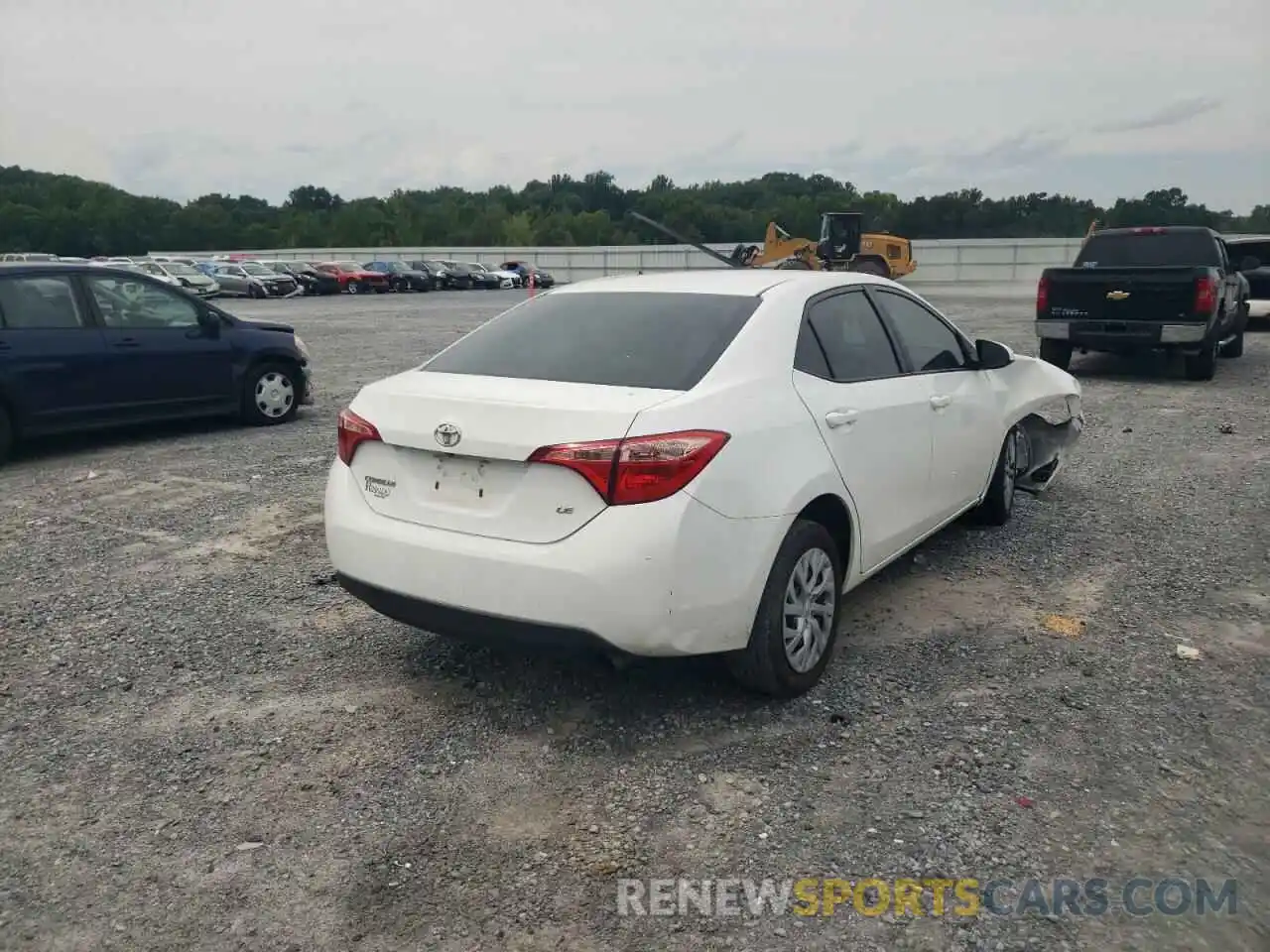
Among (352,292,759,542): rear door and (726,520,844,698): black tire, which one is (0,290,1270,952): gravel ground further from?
(352,292,759,542): rear door

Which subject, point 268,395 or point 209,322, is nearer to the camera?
point 209,322

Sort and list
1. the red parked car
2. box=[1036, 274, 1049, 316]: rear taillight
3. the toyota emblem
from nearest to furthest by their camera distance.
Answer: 1. the toyota emblem
2. box=[1036, 274, 1049, 316]: rear taillight
3. the red parked car

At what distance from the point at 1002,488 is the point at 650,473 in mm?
3586

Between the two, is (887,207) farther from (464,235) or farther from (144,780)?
(144,780)

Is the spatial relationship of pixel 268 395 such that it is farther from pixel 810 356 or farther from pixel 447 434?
pixel 810 356

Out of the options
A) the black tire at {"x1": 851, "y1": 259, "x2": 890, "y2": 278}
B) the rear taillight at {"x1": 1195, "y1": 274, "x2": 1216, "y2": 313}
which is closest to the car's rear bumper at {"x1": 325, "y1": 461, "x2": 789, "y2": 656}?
the rear taillight at {"x1": 1195, "y1": 274, "x2": 1216, "y2": 313}

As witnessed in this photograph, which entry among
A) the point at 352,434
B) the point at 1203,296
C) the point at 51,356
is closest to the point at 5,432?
the point at 51,356

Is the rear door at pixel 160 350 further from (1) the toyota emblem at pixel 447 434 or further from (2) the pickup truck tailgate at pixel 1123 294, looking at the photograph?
(2) the pickup truck tailgate at pixel 1123 294

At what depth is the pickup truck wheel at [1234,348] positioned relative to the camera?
1504 centimetres

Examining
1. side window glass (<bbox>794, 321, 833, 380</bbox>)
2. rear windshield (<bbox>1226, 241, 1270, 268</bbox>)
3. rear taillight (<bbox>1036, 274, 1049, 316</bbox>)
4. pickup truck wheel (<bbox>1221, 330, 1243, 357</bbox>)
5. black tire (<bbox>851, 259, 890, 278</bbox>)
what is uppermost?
side window glass (<bbox>794, 321, 833, 380</bbox>)

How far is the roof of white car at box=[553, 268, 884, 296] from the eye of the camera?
14.9ft

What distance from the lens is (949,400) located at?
17.1ft

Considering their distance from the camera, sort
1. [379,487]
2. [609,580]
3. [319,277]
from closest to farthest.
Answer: [609,580] < [379,487] < [319,277]

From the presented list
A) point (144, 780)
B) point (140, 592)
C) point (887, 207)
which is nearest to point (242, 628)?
point (140, 592)
